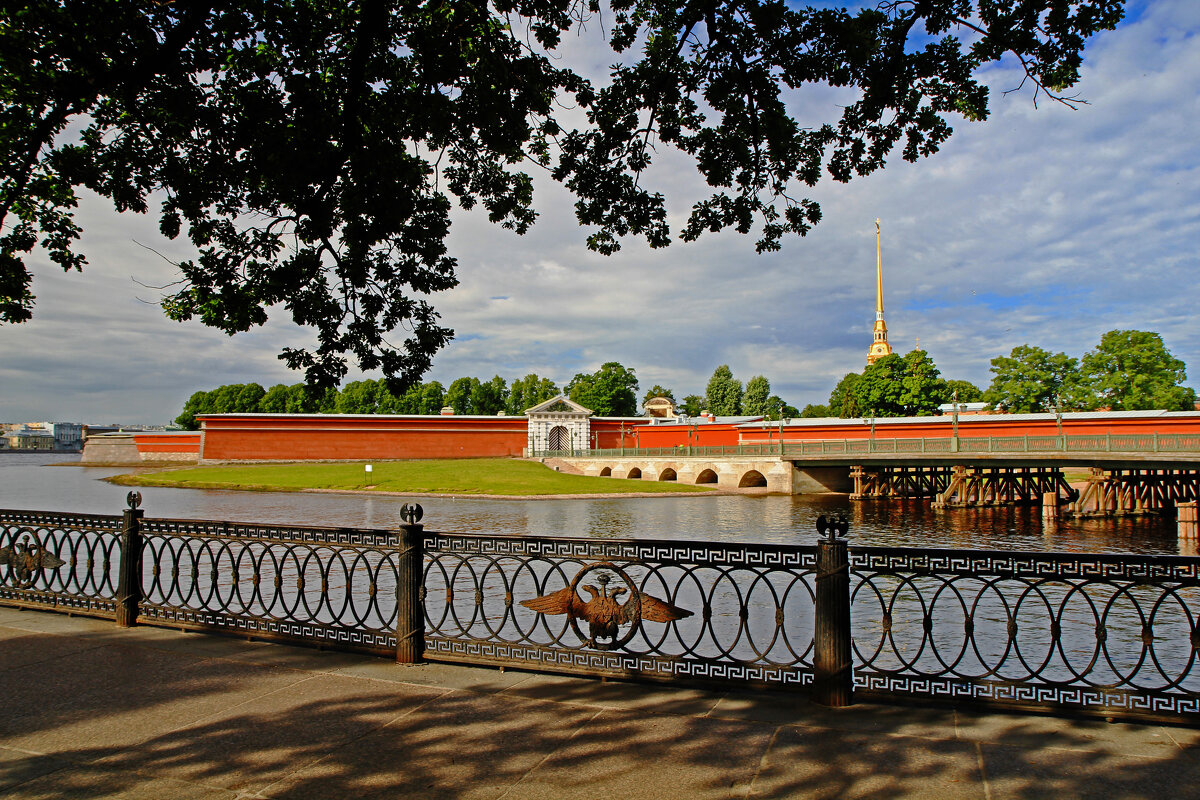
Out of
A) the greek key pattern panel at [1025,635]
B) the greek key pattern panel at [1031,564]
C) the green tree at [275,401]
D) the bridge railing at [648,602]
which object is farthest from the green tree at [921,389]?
the green tree at [275,401]

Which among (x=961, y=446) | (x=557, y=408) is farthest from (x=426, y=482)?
(x=961, y=446)

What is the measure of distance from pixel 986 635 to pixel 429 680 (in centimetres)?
954

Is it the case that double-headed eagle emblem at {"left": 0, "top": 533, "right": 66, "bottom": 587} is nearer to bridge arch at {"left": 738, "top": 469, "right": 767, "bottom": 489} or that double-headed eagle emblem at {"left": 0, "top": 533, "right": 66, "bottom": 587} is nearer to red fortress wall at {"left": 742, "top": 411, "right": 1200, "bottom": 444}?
red fortress wall at {"left": 742, "top": 411, "right": 1200, "bottom": 444}

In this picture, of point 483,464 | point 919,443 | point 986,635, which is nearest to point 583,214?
point 986,635

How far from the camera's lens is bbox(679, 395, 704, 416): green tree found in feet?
410

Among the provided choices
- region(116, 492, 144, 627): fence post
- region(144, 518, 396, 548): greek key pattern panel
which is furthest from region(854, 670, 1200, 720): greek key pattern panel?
region(116, 492, 144, 627): fence post

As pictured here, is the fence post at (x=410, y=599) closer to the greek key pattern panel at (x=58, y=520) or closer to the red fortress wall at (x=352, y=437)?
the greek key pattern panel at (x=58, y=520)

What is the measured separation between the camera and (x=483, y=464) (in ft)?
182

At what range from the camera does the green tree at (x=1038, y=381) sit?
56500mm

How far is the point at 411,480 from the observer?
44906 mm

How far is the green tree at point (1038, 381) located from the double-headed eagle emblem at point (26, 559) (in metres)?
63.8

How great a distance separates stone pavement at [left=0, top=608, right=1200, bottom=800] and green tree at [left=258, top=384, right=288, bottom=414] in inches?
4111

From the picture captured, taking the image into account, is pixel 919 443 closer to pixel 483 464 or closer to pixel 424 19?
pixel 483 464

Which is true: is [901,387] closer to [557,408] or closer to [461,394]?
[557,408]
